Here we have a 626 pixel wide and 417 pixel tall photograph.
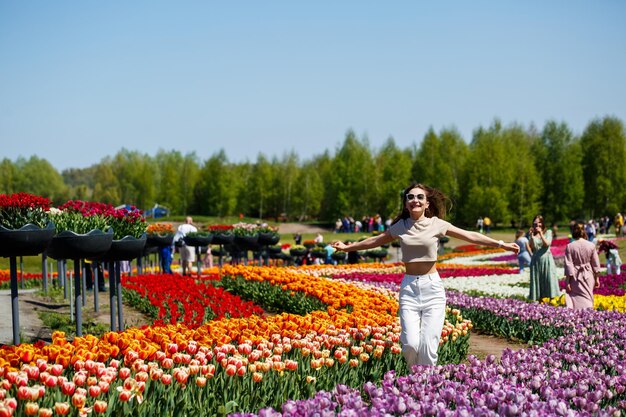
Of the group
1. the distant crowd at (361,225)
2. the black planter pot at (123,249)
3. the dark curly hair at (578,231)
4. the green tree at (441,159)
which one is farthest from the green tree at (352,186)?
the black planter pot at (123,249)

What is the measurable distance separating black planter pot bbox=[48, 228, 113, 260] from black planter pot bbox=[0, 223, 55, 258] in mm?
328

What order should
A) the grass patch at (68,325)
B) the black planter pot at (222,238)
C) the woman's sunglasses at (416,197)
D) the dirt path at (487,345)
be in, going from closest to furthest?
the woman's sunglasses at (416,197), the dirt path at (487,345), the grass patch at (68,325), the black planter pot at (222,238)

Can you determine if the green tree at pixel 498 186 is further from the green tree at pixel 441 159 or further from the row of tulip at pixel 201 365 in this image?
the row of tulip at pixel 201 365

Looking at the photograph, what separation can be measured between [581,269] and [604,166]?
53.0 m

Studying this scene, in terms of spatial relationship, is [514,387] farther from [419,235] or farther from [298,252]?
[298,252]

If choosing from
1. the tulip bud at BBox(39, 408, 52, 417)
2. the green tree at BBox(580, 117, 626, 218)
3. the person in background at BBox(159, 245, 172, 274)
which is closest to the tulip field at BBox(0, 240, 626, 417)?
the tulip bud at BBox(39, 408, 52, 417)

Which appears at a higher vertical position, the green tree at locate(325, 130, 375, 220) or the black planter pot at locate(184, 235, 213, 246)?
the green tree at locate(325, 130, 375, 220)

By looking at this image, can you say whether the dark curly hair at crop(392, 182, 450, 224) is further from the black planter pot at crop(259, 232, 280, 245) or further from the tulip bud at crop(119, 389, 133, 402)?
the black planter pot at crop(259, 232, 280, 245)

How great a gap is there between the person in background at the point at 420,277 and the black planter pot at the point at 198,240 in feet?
38.6

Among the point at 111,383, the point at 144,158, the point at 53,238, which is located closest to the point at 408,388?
the point at 111,383

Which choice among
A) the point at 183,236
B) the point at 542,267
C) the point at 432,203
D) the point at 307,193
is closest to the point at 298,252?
the point at 183,236

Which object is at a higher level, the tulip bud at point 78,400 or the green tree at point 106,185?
the green tree at point 106,185

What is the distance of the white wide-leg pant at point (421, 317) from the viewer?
614 centimetres

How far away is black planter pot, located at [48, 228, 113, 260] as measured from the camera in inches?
321
